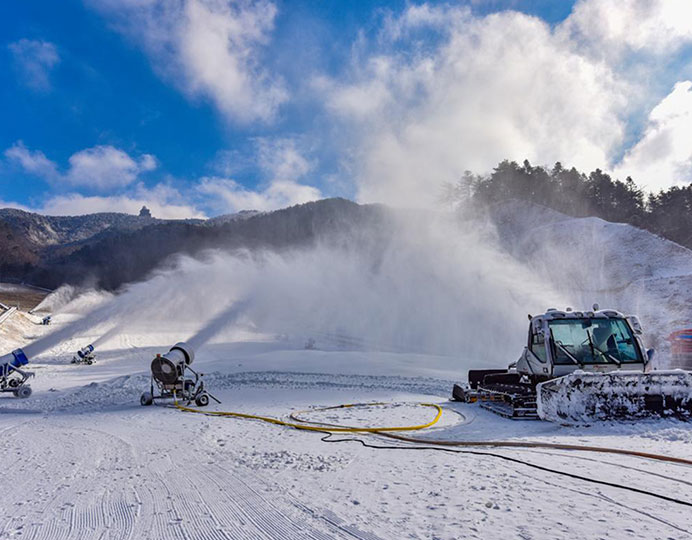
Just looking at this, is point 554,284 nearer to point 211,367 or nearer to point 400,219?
point 400,219

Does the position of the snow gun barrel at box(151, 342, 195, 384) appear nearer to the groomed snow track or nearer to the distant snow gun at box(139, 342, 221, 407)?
the distant snow gun at box(139, 342, 221, 407)

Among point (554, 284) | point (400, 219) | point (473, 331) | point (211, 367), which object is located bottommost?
point (211, 367)

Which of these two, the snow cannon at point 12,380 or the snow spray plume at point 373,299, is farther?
the snow spray plume at point 373,299

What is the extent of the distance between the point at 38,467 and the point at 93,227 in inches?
8036

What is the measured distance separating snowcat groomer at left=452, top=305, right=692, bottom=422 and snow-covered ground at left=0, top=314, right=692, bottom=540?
42 centimetres

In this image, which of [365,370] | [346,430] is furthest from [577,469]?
[365,370]

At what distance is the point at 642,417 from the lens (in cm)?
891

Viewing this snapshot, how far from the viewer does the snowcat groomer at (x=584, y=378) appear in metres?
8.95

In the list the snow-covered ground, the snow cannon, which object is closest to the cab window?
the snow-covered ground

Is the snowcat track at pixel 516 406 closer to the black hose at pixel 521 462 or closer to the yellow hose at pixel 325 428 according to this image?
the yellow hose at pixel 325 428

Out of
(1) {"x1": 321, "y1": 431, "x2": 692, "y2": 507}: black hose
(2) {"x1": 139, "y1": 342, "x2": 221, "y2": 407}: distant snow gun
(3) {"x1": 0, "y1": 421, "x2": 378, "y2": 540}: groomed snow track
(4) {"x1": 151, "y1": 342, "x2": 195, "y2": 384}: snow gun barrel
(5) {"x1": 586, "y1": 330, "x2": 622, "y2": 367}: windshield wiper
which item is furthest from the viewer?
(4) {"x1": 151, "y1": 342, "x2": 195, "y2": 384}: snow gun barrel

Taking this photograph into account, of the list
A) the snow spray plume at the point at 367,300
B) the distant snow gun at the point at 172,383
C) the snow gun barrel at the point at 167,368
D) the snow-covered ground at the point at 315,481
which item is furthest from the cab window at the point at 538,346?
the snow spray plume at the point at 367,300

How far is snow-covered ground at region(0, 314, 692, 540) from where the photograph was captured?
3.93m

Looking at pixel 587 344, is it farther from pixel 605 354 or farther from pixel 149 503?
pixel 149 503
